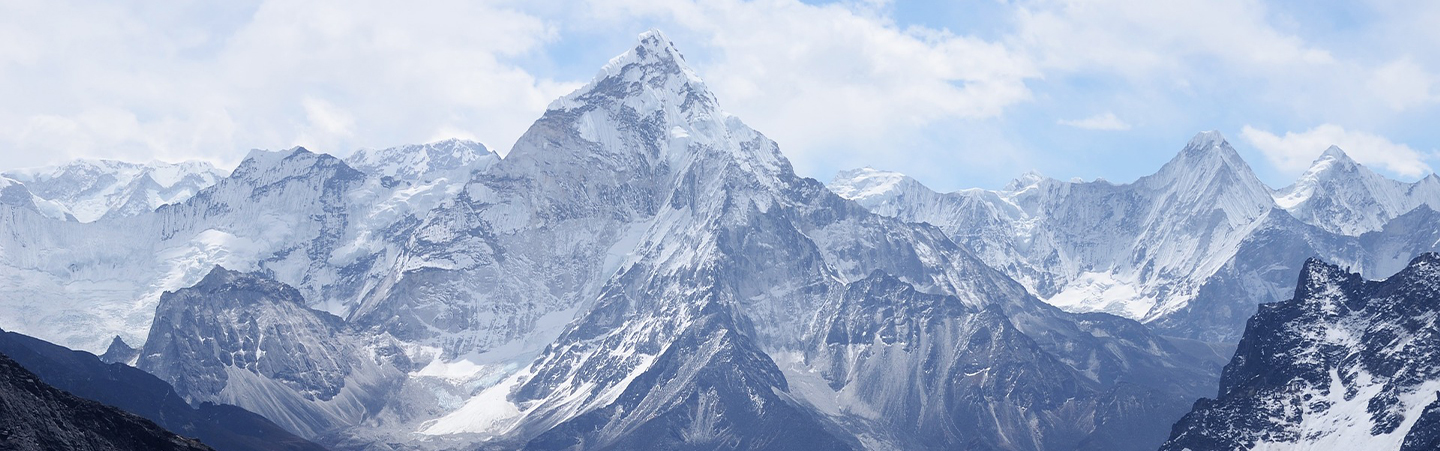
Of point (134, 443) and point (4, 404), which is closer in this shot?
point (4, 404)

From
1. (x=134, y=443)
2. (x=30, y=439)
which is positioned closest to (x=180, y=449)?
(x=134, y=443)

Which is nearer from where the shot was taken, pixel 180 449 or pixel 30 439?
pixel 30 439

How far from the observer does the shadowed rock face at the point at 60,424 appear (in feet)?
593

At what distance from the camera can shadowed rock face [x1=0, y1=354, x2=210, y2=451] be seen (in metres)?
181

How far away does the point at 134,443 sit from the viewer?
7594 inches

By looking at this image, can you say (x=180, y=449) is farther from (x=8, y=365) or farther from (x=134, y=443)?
(x=8, y=365)

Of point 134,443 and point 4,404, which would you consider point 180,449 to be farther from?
point 4,404

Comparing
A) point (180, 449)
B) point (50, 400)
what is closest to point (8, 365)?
point (50, 400)

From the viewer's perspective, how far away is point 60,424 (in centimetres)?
18738

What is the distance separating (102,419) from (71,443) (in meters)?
6.25

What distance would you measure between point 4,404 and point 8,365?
8305 mm

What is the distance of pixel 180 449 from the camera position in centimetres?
19275

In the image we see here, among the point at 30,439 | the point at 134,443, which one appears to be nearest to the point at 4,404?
the point at 30,439

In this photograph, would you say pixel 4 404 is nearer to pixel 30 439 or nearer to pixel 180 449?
pixel 30 439
